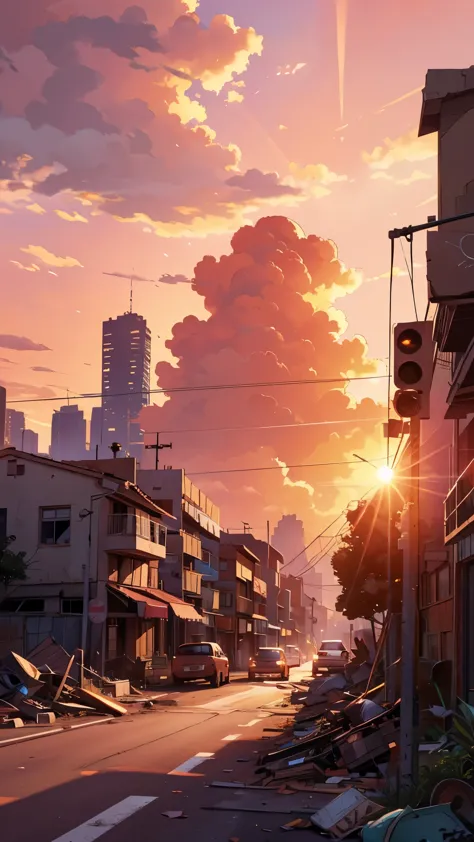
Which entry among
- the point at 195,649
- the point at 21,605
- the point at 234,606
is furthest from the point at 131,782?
the point at 234,606

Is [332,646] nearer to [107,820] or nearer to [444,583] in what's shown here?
[444,583]

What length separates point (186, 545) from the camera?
227 feet

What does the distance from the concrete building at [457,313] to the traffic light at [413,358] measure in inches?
422

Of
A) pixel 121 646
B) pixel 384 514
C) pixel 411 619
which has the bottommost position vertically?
pixel 121 646

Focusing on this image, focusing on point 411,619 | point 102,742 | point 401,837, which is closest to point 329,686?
point 102,742

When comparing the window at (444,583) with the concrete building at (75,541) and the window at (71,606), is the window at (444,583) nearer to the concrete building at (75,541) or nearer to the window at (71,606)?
the concrete building at (75,541)

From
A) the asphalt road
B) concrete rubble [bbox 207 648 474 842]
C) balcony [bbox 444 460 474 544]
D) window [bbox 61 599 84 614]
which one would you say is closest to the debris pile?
the asphalt road

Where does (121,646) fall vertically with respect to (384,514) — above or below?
below

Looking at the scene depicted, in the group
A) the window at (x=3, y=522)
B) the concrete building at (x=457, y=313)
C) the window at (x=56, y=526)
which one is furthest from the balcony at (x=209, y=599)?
the concrete building at (x=457, y=313)

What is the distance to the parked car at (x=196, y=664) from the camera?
137ft

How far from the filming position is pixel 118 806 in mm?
10641

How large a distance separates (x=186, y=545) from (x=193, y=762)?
54156 millimetres

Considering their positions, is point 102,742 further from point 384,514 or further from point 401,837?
point 384,514

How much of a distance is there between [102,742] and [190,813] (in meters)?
8.11
